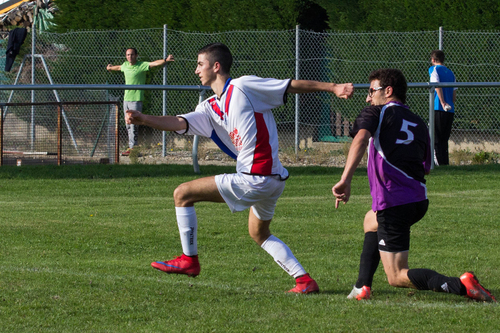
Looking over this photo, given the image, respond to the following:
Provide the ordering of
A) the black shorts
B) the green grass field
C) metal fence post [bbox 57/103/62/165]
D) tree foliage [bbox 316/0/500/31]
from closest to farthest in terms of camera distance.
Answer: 1. the green grass field
2. the black shorts
3. metal fence post [bbox 57/103/62/165]
4. tree foliage [bbox 316/0/500/31]

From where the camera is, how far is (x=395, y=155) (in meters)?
5.11

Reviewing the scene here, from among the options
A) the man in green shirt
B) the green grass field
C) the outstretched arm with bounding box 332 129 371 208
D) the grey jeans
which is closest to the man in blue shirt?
the green grass field

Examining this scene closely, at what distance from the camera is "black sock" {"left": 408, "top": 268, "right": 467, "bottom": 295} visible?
5.03m

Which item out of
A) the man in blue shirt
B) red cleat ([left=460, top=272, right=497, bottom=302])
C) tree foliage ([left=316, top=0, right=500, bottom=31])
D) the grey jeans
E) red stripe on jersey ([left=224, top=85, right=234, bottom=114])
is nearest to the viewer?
red cleat ([left=460, top=272, right=497, bottom=302])

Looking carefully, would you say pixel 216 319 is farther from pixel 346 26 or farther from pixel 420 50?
pixel 346 26

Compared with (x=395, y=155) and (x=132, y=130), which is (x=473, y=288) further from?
(x=132, y=130)

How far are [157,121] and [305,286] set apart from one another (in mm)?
1649

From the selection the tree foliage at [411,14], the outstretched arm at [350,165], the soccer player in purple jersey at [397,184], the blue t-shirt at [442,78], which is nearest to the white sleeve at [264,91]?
the soccer player in purple jersey at [397,184]

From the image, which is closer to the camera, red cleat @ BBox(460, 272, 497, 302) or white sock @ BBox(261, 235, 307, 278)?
red cleat @ BBox(460, 272, 497, 302)

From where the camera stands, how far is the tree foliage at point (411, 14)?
53.6ft

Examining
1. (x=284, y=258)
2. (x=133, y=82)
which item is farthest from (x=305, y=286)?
(x=133, y=82)

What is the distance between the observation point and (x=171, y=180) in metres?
12.1

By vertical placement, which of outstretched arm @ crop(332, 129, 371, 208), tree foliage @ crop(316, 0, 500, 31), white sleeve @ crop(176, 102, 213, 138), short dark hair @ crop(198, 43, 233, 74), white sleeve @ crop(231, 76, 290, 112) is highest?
tree foliage @ crop(316, 0, 500, 31)

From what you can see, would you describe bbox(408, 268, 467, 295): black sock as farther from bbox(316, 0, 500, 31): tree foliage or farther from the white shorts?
bbox(316, 0, 500, 31): tree foliage
